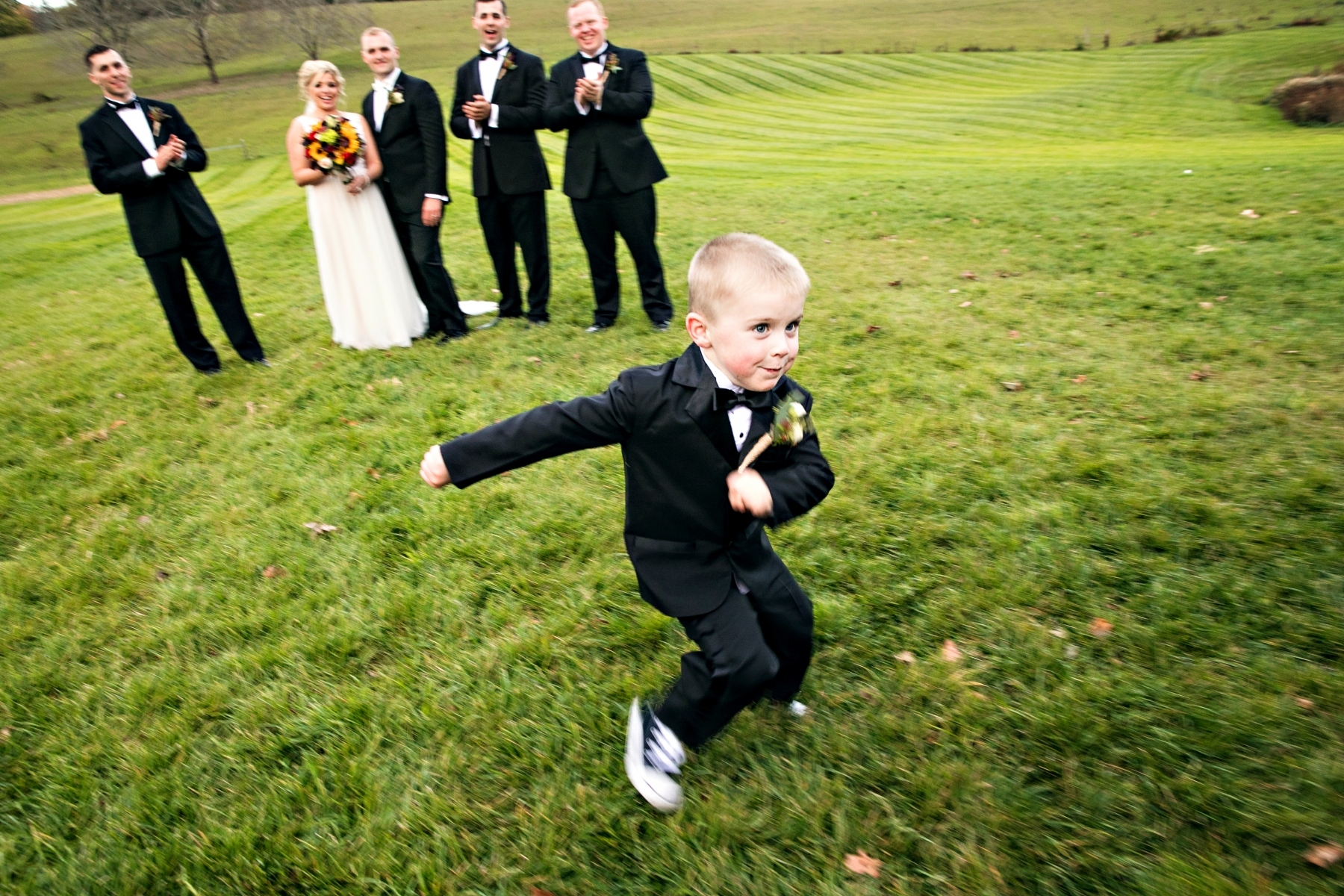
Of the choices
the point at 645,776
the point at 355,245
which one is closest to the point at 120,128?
the point at 355,245

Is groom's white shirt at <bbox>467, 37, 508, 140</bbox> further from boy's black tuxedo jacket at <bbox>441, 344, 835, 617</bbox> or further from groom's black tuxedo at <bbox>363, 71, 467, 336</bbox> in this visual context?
boy's black tuxedo jacket at <bbox>441, 344, 835, 617</bbox>

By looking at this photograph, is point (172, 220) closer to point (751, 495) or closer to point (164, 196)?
point (164, 196)

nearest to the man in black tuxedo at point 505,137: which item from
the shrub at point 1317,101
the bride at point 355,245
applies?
the bride at point 355,245

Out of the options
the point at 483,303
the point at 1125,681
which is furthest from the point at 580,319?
the point at 1125,681

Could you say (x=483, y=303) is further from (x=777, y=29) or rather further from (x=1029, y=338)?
(x=777, y=29)

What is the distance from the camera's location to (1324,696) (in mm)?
2834

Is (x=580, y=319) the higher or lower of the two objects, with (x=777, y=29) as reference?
lower

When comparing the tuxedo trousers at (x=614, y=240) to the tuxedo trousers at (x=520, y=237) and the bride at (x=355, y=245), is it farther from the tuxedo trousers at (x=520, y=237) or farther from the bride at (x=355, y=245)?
the bride at (x=355, y=245)

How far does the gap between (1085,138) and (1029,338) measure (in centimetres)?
1896

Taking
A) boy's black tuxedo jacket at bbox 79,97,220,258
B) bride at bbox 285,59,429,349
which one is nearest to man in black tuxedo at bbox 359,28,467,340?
bride at bbox 285,59,429,349

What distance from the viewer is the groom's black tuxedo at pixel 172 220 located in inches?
250

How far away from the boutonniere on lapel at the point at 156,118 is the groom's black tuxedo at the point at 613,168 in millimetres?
3240

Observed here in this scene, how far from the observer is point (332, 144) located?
675 cm

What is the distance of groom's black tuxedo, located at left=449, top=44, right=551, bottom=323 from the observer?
7.05 meters
